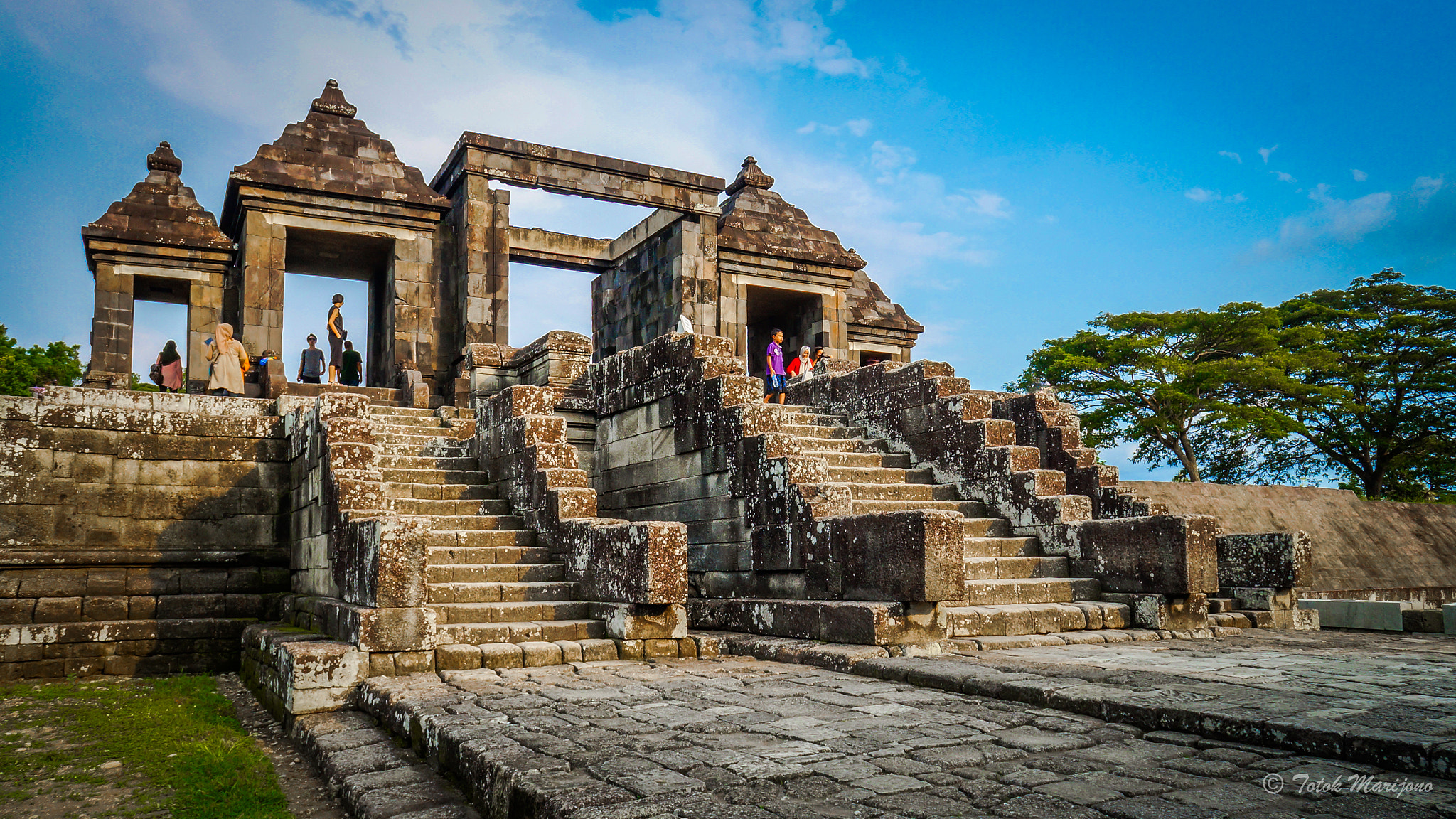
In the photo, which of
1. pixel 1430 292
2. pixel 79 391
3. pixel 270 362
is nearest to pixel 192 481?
pixel 79 391

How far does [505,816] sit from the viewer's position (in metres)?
3.68

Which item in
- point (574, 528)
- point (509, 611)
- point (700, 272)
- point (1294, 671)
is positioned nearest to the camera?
point (1294, 671)

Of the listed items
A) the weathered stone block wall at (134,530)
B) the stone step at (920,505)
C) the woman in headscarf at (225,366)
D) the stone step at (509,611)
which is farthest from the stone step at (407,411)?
the stone step at (920,505)

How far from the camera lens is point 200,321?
16.6m

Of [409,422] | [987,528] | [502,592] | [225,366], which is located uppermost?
[225,366]

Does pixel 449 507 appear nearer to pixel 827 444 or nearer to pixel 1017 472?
pixel 827 444

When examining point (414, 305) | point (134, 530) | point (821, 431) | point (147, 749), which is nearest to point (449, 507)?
point (147, 749)

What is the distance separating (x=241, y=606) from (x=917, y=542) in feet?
23.3

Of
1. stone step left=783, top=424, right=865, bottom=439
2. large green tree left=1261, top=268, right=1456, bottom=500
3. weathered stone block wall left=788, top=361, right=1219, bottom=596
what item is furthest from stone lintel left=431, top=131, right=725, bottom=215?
large green tree left=1261, top=268, right=1456, bottom=500

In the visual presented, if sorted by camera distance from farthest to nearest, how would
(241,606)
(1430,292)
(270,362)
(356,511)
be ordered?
(1430,292) → (270,362) → (241,606) → (356,511)

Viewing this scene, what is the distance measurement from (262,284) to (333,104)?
3668 millimetres

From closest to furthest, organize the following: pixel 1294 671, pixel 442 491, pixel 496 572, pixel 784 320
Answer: pixel 1294 671 → pixel 496 572 → pixel 442 491 → pixel 784 320

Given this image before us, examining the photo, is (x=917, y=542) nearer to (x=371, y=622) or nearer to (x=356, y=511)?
(x=371, y=622)

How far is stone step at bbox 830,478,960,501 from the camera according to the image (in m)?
9.38
